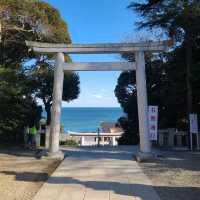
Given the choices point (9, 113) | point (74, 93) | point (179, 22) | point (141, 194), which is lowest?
point (141, 194)

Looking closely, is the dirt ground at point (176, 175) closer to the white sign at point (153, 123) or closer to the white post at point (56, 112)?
the white sign at point (153, 123)

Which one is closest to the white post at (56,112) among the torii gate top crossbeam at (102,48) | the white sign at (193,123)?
the torii gate top crossbeam at (102,48)

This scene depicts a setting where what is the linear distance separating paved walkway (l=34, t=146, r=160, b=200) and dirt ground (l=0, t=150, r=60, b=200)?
26 centimetres

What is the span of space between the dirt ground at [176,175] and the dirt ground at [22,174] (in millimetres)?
2606

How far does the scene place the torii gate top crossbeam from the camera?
13344 mm

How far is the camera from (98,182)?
8.98m

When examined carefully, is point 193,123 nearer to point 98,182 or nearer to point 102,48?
point 102,48

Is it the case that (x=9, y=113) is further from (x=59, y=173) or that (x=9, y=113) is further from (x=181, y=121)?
(x=181, y=121)

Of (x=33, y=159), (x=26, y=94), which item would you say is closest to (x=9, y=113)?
(x=26, y=94)

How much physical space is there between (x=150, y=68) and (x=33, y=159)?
10673 mm

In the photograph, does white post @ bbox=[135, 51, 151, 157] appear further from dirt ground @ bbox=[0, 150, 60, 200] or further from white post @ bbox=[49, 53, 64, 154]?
dirt ground @ bbox=[0, 150, 60, 200]

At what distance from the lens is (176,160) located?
42.7 feet

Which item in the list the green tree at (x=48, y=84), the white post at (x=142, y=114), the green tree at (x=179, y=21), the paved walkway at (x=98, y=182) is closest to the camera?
the paved walkway at (x=98, y=182)

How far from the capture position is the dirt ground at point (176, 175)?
→ 8.11 m
